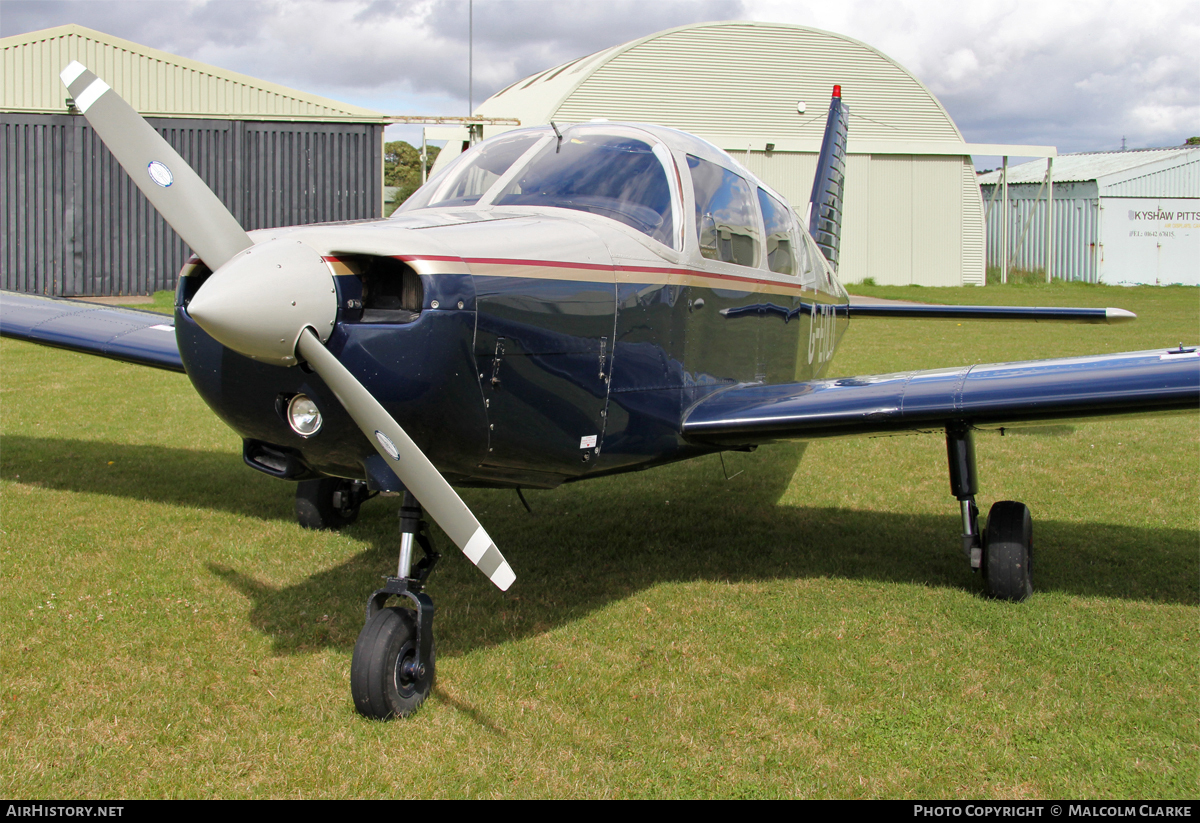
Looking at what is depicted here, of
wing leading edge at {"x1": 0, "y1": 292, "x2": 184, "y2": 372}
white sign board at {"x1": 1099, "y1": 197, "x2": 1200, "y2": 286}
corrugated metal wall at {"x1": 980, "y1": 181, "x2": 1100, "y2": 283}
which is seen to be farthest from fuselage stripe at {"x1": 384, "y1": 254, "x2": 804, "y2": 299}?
white sign board at {"x1": 1099, "y1": 197, "x2": 1200, "y2": 286}

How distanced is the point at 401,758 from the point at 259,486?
14.7 ft

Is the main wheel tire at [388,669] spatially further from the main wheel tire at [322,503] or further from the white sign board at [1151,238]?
the white sign board at [1151,238]

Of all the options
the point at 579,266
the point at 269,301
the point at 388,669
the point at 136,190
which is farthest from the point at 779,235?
the point at 136,190

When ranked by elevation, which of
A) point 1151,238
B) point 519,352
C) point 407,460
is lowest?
point 407,460

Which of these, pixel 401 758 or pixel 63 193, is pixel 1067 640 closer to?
pixel 401 758

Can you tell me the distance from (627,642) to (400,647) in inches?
45.6

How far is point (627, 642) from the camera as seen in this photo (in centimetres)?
444

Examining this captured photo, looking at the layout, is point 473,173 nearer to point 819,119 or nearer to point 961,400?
point 961,400

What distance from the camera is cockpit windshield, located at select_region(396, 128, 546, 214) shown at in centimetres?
475

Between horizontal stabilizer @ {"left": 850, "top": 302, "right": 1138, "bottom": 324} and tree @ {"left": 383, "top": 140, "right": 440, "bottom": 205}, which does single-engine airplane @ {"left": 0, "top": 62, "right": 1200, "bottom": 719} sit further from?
tree @ {"left": 383, "top": 140, "right": 440, "bottom": 205}

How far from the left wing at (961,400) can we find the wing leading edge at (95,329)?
371cm

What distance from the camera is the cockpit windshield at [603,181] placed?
4.57 meters

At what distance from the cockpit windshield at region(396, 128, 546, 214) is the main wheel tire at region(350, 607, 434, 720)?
2.03 m
